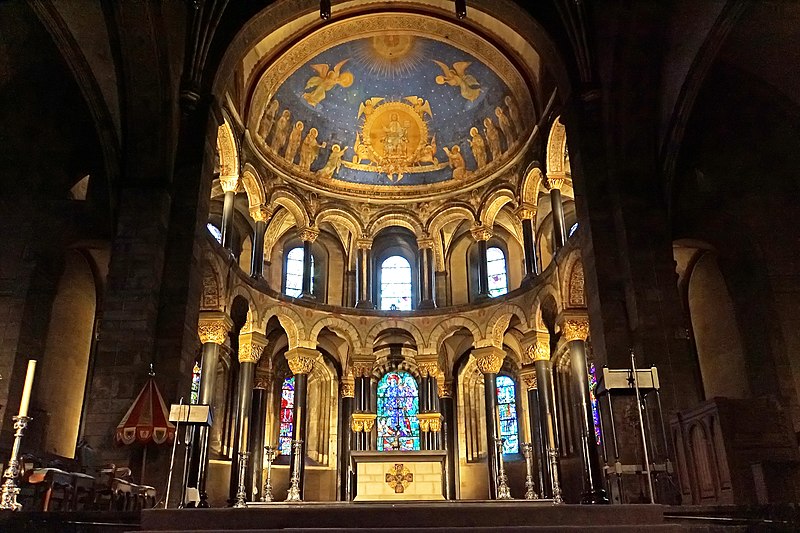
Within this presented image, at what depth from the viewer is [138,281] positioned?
1308 cm

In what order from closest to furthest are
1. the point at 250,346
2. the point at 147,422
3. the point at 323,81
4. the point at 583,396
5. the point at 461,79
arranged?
the point at 147,422 < the point at 583,396 < the point at 250,346 < the point at 323,81 < the point at 461,79

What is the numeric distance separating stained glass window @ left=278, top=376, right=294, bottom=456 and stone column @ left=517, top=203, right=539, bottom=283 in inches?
397

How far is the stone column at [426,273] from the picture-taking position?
24.3 metres

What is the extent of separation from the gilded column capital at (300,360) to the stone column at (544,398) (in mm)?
7484

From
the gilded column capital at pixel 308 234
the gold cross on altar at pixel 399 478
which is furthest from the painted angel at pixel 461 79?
the gold cross on altar at pixel 399 478

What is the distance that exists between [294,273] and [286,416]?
18.0ft

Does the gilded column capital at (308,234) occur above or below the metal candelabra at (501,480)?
above

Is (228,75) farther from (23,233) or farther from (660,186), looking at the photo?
(660,186)

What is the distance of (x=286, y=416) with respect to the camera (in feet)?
81.4

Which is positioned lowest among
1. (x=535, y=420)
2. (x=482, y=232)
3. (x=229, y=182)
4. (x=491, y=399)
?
(x=535, y=420)

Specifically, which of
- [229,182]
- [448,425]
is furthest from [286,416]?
[229,182]

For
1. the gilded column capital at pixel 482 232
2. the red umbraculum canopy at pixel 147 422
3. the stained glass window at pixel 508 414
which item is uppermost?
the gilded column capital at pixel 482 232

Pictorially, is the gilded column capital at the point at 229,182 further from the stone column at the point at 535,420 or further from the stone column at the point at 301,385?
the stone column at the point at 535,420

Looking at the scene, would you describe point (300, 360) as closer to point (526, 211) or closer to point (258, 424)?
point (258, 424)
